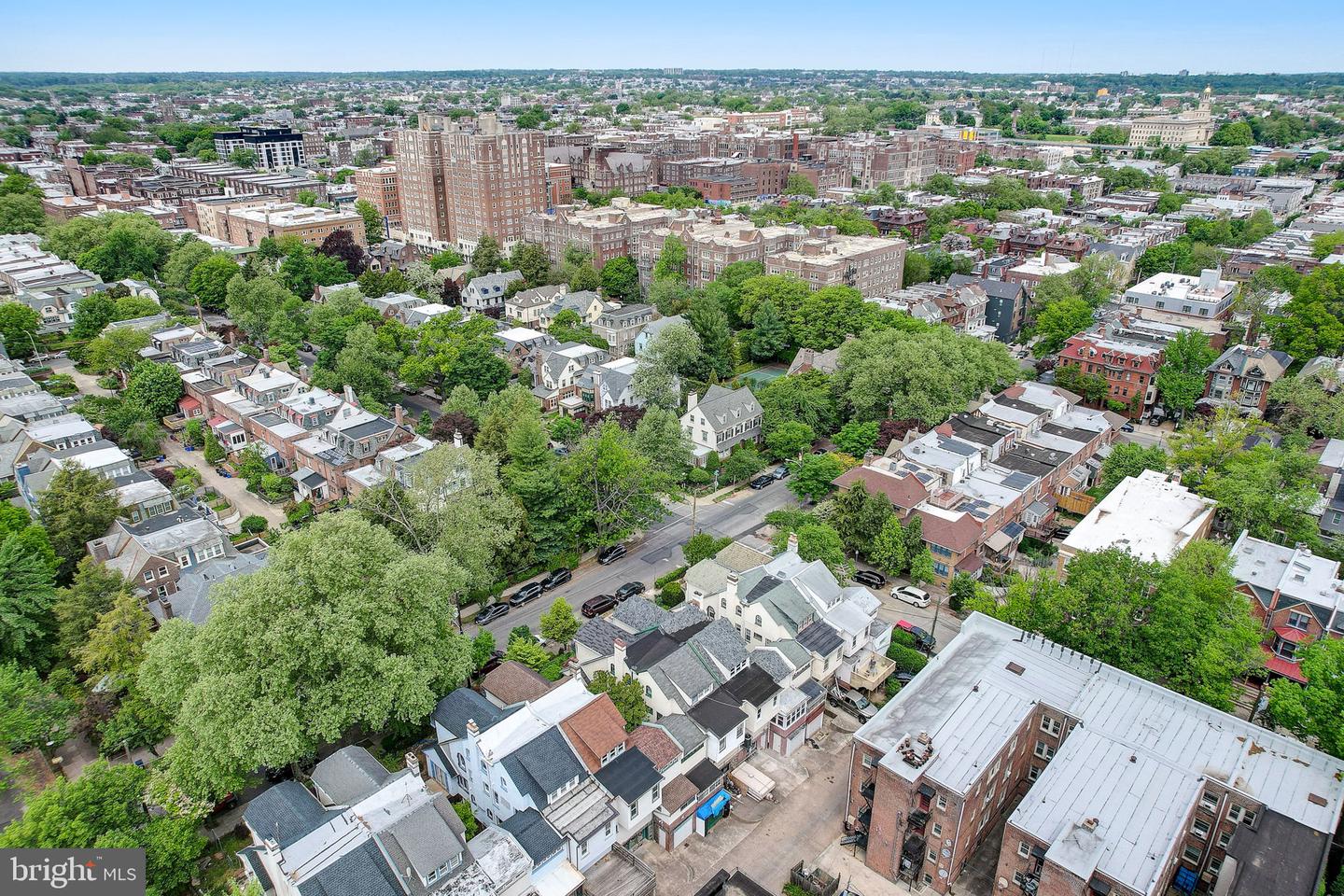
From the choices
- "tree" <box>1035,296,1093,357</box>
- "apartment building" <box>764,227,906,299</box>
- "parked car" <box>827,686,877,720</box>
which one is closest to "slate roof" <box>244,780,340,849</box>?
"parked car" <box>827,686,877,720</box>

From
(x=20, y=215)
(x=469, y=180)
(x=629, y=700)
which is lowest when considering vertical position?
(x=629, y=700)

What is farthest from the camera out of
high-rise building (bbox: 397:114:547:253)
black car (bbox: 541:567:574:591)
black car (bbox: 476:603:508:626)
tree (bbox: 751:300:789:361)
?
high-rise building (bbox: 397:114:547:253)

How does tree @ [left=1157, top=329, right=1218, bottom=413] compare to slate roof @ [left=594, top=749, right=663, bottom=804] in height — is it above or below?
above

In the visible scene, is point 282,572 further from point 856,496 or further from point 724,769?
point 856,496

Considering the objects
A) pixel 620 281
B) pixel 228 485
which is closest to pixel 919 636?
pixel 228 485

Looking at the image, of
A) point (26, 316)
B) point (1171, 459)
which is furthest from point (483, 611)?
point (26, 316)

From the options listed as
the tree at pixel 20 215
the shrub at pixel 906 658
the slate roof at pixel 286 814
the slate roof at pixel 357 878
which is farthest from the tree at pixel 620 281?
the tree at pixel 20 215

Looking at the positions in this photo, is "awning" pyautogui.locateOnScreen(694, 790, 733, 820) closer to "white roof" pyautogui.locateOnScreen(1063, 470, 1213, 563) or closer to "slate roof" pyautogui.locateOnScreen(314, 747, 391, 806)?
"slate roof" pyautogui.locateOnScreen(314, 747, 391, 806)

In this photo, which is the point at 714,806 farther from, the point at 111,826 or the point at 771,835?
the point at 111,826
